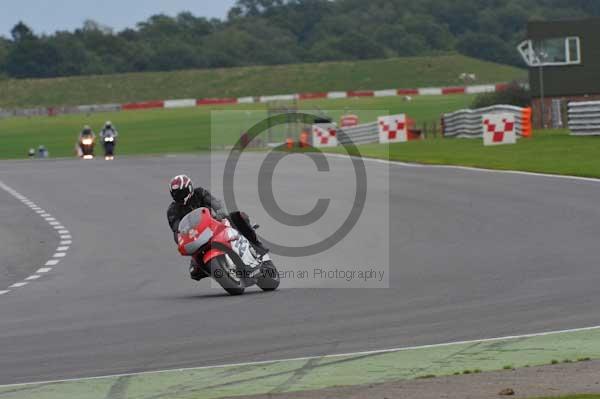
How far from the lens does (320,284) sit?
1562 centimetres

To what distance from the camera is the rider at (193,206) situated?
14.8 meters

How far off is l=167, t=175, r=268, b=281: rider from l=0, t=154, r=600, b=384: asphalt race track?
50 cm

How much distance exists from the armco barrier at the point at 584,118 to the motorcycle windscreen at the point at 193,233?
28.9 meters

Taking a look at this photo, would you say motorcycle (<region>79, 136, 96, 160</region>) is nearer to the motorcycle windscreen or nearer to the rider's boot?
the rider's boot

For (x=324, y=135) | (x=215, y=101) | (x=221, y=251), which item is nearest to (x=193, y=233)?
(x=221, y=251)

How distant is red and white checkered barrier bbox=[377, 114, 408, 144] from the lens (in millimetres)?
53188

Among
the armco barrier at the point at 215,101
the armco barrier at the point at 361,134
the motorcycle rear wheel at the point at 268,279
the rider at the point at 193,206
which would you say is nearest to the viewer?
the rider at the point at 193,206

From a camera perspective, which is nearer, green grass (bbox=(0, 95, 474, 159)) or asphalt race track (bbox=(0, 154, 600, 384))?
asphalt race track (bbox=(0, 154, 600, 384))

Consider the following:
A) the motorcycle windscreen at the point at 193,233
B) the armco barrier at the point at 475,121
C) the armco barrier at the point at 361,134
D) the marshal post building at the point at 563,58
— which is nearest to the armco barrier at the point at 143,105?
the armco barrier at the point at 361,134

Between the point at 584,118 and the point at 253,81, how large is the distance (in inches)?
3082

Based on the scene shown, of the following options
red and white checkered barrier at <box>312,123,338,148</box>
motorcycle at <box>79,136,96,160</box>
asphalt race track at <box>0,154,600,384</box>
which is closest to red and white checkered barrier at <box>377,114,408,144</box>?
red and white checkered barrier at <box>312,123,338,148</box>

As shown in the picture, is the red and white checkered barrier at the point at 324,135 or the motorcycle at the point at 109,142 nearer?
the motorcycle at the point at 109,142

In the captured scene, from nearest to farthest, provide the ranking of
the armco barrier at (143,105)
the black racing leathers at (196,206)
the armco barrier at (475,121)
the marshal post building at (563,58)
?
the black racing leathers at (196,206) < the armco barrier at (475,121) < the marshal post building at (563,58) < the armco barrier at (143,105)

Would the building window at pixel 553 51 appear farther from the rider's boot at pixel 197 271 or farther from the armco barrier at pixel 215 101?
the armco barrier at pixel 215 101
